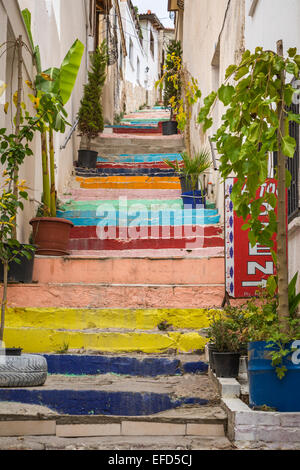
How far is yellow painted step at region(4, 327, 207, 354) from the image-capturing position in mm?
5625

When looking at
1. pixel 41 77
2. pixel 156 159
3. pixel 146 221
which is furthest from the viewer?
pixel 156 159

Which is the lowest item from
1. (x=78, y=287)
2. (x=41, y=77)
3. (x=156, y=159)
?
(x=78, y=287)

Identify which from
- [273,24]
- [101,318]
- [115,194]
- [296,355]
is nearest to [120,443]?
[296,355]

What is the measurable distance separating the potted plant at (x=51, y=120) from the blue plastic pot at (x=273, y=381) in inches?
153

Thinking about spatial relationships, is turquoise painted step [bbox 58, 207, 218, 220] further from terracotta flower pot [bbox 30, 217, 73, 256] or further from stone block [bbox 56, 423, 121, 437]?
stone block [bbox 56, 423, 121, 437]

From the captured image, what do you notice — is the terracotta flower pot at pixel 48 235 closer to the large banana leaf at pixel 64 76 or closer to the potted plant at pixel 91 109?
the large banana leaf at pixel 64 76

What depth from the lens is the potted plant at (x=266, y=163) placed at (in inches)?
147

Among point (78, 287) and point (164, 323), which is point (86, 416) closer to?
point (164, 323)

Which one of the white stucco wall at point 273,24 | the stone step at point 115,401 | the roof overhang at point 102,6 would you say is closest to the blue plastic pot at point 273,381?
the stone step at point 115,401

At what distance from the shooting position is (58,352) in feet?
18.2

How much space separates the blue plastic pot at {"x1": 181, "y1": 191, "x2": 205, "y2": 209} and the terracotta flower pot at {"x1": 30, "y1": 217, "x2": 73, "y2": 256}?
2.36 m

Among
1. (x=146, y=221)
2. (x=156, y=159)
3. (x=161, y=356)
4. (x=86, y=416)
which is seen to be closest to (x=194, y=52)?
(x=156, y=159)

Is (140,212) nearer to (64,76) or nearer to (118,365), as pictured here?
(64,76)

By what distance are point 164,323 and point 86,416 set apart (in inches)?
79.6
